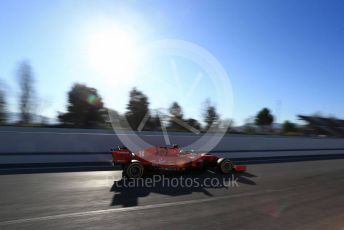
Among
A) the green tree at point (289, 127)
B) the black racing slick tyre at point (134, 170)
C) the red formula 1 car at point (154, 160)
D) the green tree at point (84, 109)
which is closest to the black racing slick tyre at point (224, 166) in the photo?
the red formula 1 car at point (154, 160)

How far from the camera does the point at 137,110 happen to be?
37500 mm

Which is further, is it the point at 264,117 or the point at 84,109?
the point at 264,117

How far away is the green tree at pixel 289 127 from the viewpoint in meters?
52.7

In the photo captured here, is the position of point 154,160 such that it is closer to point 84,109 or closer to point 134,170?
point 134,170

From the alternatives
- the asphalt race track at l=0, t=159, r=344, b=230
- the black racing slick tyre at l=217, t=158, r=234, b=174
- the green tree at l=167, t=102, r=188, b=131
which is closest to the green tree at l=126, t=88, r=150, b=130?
the green tree at l=167, t=102, r=188, b=131

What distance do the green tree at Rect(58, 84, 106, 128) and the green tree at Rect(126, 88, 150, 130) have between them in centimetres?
336

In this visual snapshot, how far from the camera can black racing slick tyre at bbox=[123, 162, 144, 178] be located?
37.0 ft

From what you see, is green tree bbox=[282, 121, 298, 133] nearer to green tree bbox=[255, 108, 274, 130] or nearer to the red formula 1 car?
green tree bbox=[255, 108, 274, 130]

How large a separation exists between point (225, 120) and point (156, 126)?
10427mm

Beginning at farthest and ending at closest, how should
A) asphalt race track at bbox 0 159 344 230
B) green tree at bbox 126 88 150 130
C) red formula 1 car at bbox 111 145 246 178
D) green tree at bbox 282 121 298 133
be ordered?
1. green tree at bbox 282 121 298 133
2. green tree at bbox 126 88 150 130
3. red formula 1 car at bbox 111 145 246 178
4. asphalt race track at bbox 0 159 344 230

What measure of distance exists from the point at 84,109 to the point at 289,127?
3176 cm

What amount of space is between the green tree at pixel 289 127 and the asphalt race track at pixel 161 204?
138 ft

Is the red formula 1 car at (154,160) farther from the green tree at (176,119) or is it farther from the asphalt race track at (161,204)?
the green tree at (176,119)

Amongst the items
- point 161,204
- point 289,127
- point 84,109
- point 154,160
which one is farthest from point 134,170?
point 289,127
